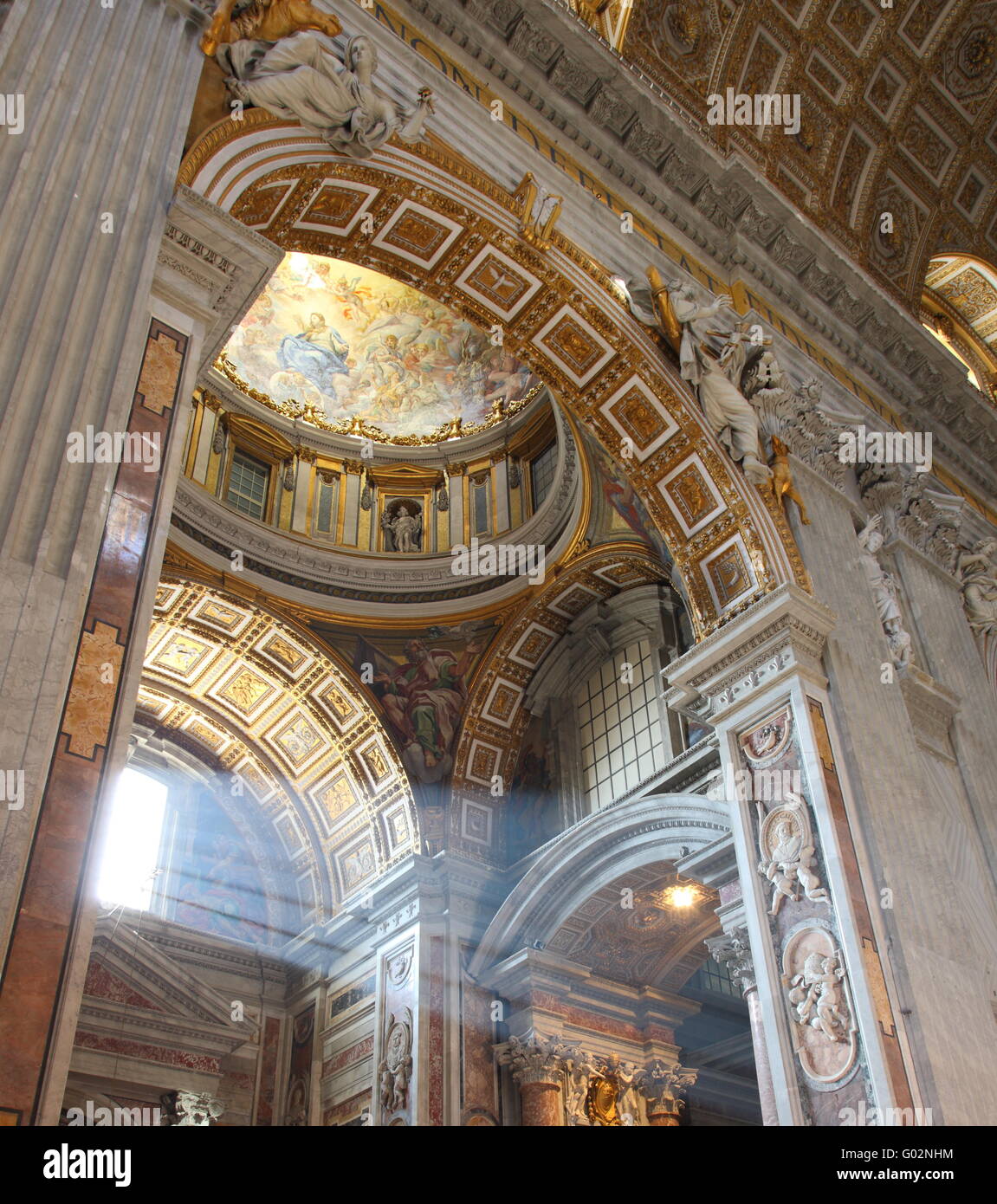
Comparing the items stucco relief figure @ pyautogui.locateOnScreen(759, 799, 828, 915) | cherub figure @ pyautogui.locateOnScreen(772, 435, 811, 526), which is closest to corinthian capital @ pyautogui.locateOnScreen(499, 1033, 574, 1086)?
stucco relief figure @ pyautogui.locateOnScreen(759, 799, 828, 915)

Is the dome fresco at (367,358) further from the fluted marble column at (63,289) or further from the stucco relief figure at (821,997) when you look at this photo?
the stucco relief figure at (821,997)

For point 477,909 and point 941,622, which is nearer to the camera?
point 941,622

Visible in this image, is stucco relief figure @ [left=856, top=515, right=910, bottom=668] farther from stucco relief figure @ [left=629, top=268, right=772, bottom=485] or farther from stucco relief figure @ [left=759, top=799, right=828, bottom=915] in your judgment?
stucco relief figure @ [left=759, top=799, right=828, bottom=915]

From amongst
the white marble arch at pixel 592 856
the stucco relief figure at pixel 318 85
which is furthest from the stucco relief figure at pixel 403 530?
the stucco relief figure at pixel 318 85

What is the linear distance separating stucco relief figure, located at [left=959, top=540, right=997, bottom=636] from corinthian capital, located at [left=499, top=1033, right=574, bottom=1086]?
231 inches

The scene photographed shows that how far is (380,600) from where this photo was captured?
13.7 m

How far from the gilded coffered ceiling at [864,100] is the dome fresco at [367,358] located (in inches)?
155

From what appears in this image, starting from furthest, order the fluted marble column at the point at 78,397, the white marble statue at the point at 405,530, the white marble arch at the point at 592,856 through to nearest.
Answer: the white marble statue at the point at 405,530 → the white marble arch at the point at 592,856 → the fluted marble column at the point at 78,397

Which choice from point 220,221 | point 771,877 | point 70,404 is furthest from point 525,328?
point 70,404

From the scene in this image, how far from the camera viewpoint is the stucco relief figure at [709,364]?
31.1ft

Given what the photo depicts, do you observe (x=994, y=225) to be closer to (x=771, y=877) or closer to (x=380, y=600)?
(x=380, y=600)

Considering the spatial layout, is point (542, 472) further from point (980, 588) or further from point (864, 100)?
point (864, 100)

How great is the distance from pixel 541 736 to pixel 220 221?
864cm
